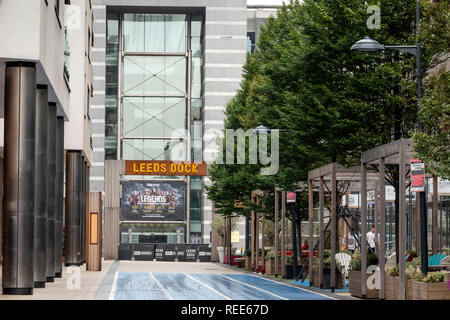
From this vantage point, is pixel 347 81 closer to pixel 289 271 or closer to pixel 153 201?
pixel 289 271

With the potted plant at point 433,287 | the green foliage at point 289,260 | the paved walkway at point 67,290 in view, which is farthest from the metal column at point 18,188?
the green foliage at point 289,260

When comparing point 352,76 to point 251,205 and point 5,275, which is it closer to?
point 5,275

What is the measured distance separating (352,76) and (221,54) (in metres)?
73.4

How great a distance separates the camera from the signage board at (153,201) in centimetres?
7719

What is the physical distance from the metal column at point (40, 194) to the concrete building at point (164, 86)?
69431 mm

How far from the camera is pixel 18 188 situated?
22.0 metres

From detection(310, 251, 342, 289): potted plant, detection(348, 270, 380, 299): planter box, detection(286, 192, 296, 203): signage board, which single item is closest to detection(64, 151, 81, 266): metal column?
detection(286, 192, 296, 203): signage board

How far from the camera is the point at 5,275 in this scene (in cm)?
2188

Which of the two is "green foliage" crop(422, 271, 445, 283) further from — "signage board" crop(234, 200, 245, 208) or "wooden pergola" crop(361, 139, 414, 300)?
"signage board" crop(234, 200, 245, 208)

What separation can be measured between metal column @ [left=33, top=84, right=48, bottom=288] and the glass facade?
2734 inches
